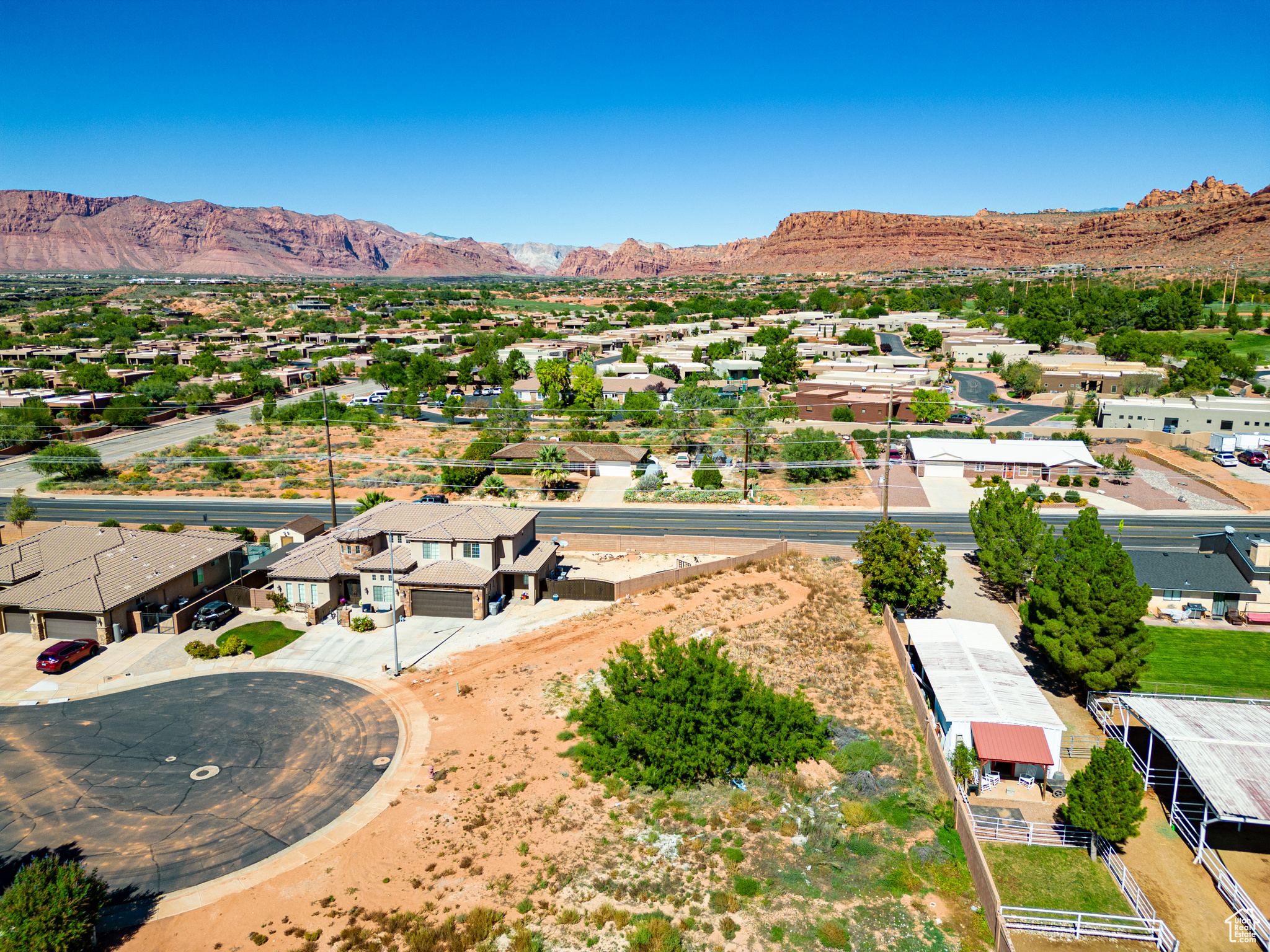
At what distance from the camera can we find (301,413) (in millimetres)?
92500

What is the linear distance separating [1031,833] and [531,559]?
2829 centimetres

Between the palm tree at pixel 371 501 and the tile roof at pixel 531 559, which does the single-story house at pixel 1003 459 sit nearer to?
the tile roof at pixel 531 559

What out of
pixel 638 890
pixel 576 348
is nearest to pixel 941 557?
pixel 638 890

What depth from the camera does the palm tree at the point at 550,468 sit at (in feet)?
213

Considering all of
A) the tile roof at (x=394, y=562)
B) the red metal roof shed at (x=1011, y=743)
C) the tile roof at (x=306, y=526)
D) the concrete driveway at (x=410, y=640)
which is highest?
the tile roof at (x=394, y=562)

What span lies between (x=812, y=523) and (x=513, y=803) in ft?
122

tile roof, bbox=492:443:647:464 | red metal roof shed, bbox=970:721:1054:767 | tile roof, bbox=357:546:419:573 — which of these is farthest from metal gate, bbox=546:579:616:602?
tile roof, bbox=492:443:647:464

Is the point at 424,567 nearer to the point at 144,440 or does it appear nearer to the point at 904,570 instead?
the point at 904,570

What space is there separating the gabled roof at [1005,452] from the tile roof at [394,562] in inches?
1882

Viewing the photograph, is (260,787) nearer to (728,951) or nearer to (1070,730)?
(728,951)

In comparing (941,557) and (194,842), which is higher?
(941,557)

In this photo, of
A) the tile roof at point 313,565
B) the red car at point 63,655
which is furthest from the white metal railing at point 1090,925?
the red car at point 63,655

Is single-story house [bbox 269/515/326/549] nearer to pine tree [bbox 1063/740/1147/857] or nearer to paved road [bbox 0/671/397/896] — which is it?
paved road [bbox 0/671/397/896]

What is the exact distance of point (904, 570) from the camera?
3950 centimetres
